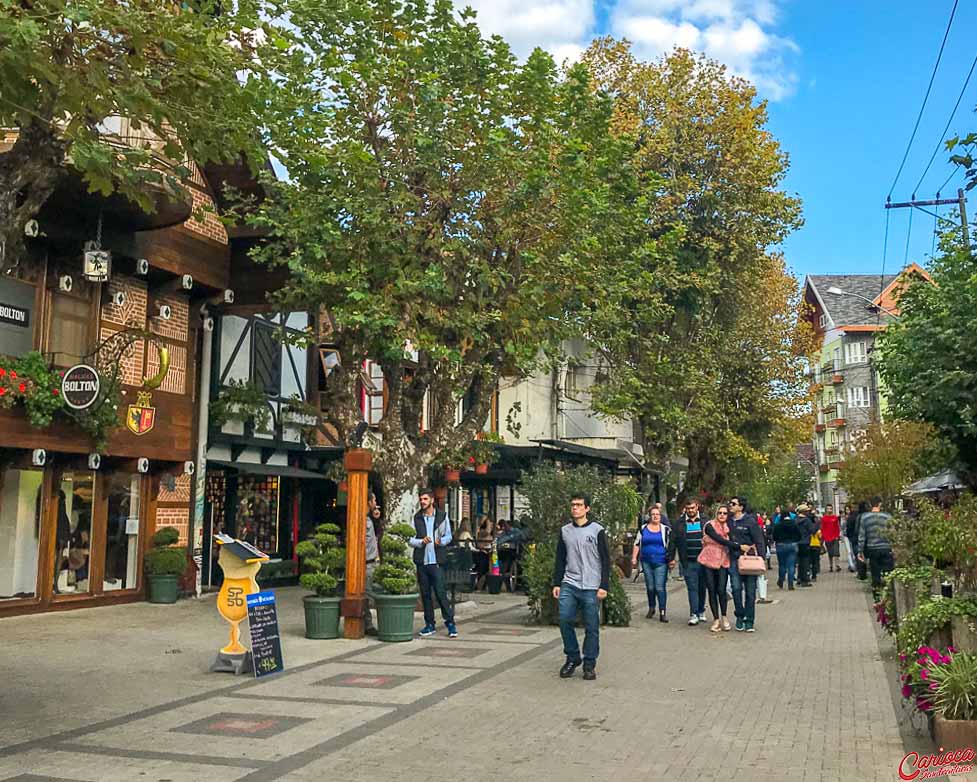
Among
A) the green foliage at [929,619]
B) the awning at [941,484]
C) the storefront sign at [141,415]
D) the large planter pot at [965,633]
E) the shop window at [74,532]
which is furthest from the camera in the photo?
the awning at [941,484]

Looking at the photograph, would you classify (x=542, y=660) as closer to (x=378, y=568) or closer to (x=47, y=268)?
(x=378, y=568)

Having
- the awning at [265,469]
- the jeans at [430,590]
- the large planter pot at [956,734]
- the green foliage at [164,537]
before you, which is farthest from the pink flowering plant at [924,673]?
the awning at [265,469]

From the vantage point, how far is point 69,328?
15984mm

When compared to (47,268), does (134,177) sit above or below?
below

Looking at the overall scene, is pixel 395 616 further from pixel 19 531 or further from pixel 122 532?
pixel 122 532

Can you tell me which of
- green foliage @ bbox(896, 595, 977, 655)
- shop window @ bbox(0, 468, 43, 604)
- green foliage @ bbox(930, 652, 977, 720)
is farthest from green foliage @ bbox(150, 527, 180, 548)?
green foliage @ bbox(930, 652, 977, 720)

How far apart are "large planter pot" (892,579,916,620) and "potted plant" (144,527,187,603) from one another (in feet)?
39.5

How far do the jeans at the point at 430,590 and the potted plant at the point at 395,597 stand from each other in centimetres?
48

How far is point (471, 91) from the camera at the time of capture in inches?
608

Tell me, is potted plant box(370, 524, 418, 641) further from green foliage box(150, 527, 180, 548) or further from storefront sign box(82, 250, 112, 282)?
storefront sign box(82, 250, 112, 282)

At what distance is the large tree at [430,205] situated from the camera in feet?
48.7

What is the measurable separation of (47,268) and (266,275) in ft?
13.2

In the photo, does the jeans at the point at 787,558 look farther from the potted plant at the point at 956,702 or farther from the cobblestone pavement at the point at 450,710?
the potted plant at the point at 956,702

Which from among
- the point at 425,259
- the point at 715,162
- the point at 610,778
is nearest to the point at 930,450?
the point at 715,162
